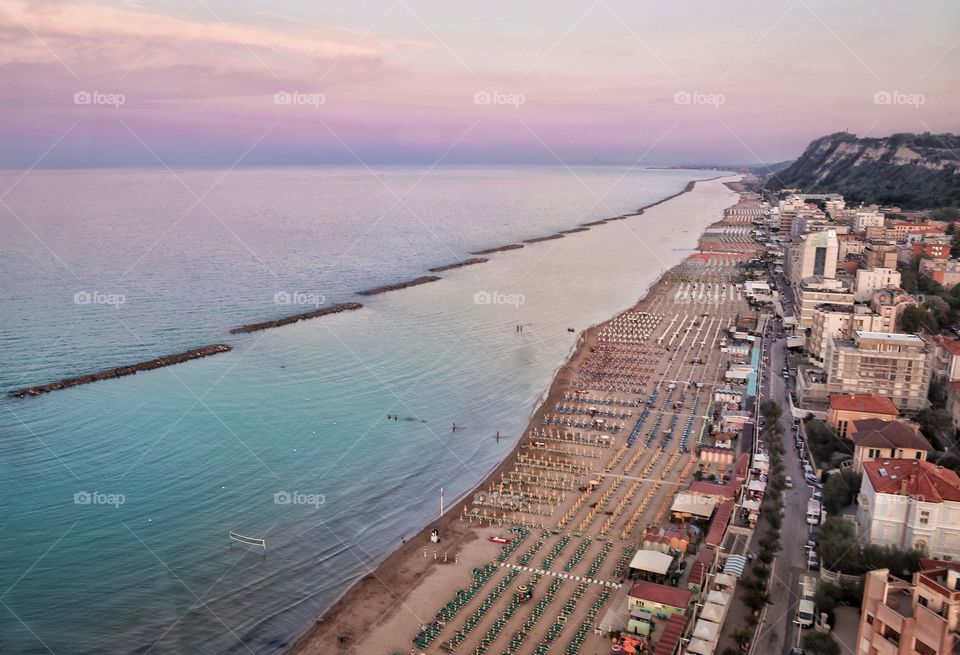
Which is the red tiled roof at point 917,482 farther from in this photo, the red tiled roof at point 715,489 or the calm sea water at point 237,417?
the calm sea water at point 237,417

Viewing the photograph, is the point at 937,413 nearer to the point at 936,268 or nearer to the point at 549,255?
the point at 936,268

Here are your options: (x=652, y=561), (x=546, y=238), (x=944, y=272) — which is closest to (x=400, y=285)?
(x=546, y=238)

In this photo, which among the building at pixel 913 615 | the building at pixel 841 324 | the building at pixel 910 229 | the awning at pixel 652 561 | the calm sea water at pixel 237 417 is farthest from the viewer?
the building at pixel 910 229

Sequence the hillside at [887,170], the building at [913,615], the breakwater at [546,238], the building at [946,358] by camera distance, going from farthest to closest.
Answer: the hillside at [887,170] → the breakwater at [546,238] → the building at [946,358] → the building at [913,615]

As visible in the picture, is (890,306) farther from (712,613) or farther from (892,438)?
(712,613)

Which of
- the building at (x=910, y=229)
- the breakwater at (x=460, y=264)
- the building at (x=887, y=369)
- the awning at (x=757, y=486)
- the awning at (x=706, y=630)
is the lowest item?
the awning at (x=706, y=630)

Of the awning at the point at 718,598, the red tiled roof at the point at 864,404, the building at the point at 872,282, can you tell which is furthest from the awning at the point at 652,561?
the building at the point at 872,282

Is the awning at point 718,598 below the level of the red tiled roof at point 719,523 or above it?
below
